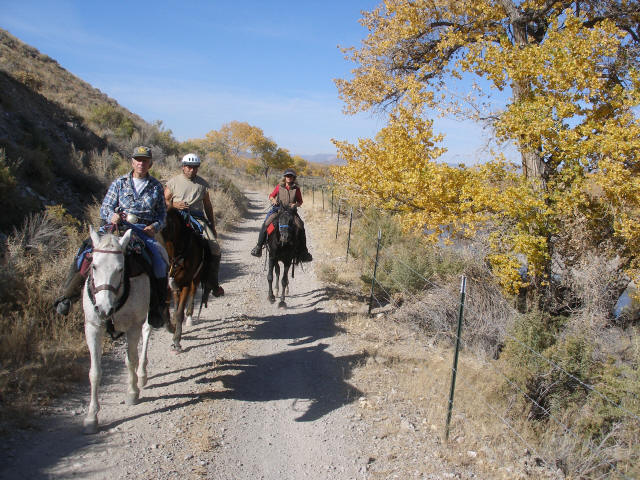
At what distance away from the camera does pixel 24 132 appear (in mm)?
11711

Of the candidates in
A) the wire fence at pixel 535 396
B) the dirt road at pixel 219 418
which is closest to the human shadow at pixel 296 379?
the dirt road at pixel 219 418

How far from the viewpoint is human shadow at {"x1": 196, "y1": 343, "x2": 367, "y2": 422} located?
5383 millimetres

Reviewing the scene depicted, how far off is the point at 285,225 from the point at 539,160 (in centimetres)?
509

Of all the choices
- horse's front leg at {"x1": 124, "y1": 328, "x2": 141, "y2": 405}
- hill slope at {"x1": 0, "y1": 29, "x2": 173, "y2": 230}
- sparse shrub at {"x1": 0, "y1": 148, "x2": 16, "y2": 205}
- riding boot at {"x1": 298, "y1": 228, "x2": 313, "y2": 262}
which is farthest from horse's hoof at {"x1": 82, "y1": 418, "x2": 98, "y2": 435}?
sparse shrub at {"x1": 0, "y1": 148, "x2": 16, "y2": 205}

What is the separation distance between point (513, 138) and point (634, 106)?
187 centimetres

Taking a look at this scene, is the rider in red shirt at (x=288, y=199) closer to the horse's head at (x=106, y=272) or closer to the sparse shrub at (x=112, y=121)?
the horse's head at (x=106, y=272)

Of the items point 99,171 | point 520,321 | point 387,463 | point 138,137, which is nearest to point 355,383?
point 387,463

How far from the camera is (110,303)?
3758mm

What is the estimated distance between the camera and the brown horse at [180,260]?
605 centimetres

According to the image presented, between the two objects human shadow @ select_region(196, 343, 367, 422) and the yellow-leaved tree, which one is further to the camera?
the yellow-leaved tree

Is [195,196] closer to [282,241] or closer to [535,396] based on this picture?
[282,241]

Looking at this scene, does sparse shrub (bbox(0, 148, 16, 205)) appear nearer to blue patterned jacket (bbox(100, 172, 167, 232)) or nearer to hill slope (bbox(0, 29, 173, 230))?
hill slope (bbox(0, 29, 173, 230))

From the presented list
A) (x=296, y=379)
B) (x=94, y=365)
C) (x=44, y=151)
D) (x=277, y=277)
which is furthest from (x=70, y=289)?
(x=44, y=151)

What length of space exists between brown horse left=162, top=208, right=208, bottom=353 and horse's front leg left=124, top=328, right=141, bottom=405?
1299mm
